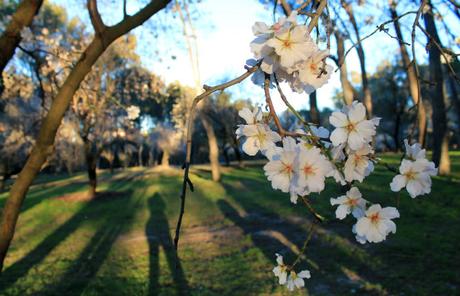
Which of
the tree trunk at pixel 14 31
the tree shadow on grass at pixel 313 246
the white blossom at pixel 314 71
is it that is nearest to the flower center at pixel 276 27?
the white blossom at pixel 314 71

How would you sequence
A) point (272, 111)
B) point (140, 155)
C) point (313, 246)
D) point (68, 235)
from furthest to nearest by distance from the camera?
1. point (140, 155)
2. point (68, 235)
3. point (313, 246)
4. point (272, 111)

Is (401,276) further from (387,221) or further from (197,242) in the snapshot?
(387,221)

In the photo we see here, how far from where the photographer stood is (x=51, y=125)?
3369 mm

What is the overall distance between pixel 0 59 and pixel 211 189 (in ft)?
42.2

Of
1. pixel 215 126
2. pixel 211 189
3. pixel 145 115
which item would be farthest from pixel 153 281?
pixel 145 115

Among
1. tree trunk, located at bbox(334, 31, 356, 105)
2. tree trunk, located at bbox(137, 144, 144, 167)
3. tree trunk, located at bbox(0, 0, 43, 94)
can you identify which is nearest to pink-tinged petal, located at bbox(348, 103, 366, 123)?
tree trunk, located at bbox(0, 0, 43, 94)

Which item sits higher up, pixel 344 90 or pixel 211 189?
pixel 344 90

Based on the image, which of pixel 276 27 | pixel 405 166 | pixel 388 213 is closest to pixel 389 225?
pixel 388 213

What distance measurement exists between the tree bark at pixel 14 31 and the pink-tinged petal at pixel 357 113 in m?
3.22

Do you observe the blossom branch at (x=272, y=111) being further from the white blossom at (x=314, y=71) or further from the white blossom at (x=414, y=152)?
the white blossom at (x=414, y=152)

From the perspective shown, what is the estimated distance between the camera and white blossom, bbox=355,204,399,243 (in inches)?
35.4

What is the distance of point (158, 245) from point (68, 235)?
2.66m

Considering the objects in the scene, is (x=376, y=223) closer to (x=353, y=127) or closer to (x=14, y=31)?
(x=353, y=127)

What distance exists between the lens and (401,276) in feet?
18.3
